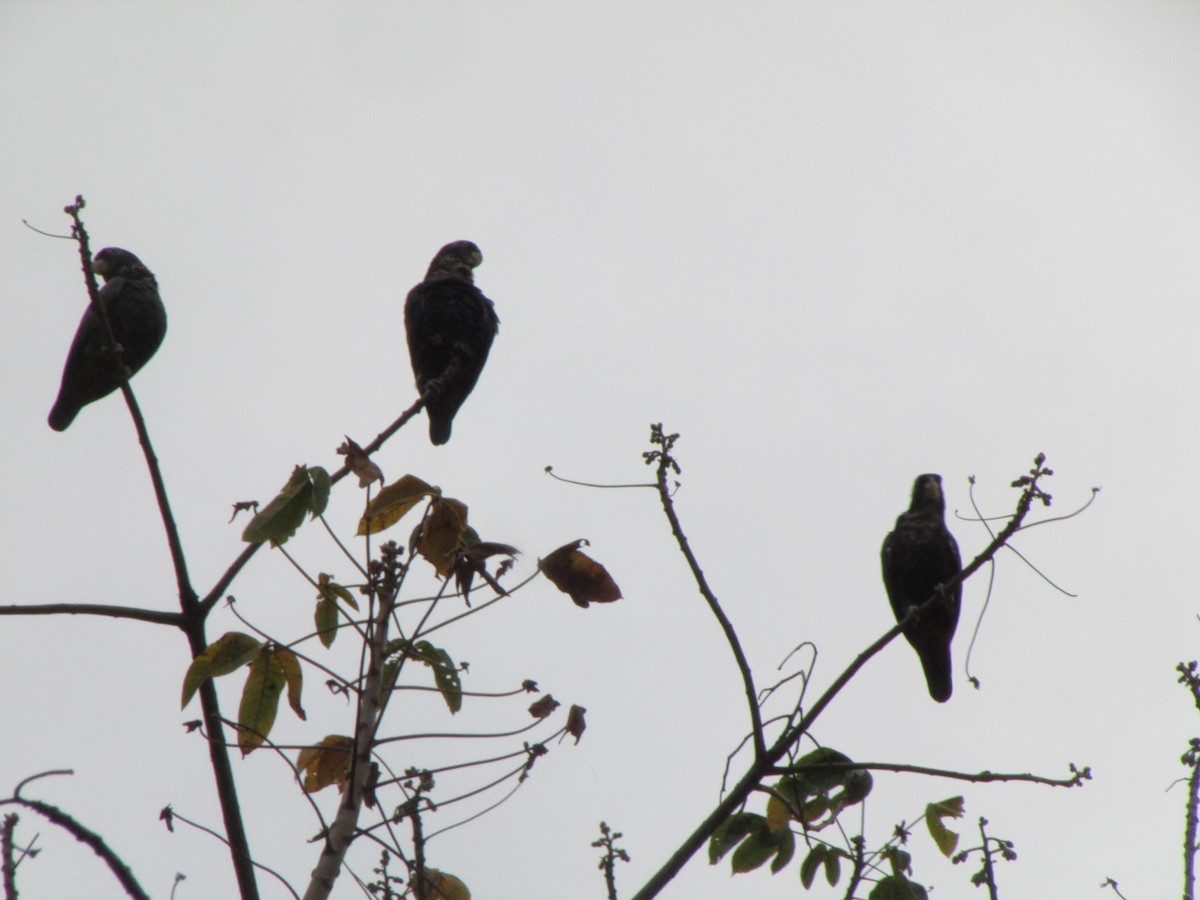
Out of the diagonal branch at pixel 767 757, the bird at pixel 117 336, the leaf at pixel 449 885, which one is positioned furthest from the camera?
the bird at pixel 117 336

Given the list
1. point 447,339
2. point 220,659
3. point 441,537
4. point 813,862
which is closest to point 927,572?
point 447,339

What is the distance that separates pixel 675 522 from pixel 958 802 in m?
0.98

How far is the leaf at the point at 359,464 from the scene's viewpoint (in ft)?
7.98

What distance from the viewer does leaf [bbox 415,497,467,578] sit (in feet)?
8.25

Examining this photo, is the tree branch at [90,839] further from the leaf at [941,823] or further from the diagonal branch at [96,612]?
the leaf at [941,823]

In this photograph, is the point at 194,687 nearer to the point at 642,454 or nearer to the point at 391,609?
the point at 391,609

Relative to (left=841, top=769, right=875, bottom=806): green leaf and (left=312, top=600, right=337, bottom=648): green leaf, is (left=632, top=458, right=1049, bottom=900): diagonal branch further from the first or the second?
(left=312, top=600, right=337, bottom=648): green leaf

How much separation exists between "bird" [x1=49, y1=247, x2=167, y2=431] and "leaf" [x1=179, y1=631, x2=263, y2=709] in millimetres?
5317

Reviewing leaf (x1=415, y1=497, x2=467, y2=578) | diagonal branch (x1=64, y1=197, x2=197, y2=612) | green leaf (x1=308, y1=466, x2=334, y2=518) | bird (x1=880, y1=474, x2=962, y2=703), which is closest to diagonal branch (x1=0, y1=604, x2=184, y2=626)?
diagonal branch (x1=64, y1=197, x2=197, y2=612)

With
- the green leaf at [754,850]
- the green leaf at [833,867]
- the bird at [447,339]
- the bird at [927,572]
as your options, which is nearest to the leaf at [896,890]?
the green leaf at [833,867]

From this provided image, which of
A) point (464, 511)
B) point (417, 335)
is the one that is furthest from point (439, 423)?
point (464, 511)

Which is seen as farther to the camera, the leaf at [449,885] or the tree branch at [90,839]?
the leaf at [449,885]

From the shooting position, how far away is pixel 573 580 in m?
2.47

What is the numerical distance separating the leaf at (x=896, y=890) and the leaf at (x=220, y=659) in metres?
1.39
